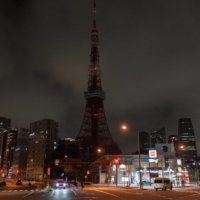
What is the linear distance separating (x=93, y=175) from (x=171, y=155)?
29.8m

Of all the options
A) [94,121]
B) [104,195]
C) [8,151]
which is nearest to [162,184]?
[104,195]

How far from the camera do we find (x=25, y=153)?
155375 millimetres

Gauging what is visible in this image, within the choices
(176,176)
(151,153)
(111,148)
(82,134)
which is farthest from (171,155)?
(82,134)

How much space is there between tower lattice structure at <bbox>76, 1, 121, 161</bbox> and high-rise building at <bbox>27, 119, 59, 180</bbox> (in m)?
18.3

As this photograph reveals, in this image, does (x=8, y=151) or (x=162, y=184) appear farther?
(x=8, y=151)

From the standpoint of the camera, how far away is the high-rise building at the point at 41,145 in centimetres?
13096

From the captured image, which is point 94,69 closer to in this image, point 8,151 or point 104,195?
point 8,151

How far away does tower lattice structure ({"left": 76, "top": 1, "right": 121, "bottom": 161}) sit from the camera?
4749 inches

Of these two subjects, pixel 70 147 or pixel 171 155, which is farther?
pixel 70 147

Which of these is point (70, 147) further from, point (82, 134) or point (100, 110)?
point (100, 110)

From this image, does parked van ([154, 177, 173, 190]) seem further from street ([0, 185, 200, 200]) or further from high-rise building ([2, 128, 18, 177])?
high-rise building ([2, 128, 18, 177])

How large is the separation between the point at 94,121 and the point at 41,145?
28.8m

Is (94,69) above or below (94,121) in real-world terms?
above

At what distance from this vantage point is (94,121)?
134 metres
